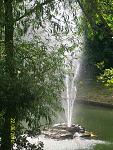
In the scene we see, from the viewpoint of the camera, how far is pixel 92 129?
803 inches

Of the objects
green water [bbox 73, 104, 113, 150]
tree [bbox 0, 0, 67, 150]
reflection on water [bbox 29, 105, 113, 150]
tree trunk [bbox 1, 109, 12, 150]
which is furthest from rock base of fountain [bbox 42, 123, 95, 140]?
tree trunk [bbox 1, 109, 12, 150]

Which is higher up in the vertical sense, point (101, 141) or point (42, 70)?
point (42, 70)

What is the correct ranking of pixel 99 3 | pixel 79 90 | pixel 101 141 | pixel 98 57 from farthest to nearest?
1. pixel 98 57
2. pixel 79 90
3. pixel 101 141
4. pixel 99 3

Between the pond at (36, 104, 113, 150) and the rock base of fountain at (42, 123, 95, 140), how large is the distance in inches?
16.7

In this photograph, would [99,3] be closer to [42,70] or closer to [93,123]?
[42,70]

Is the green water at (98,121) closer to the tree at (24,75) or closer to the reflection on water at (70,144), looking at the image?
the reflection on water at (70,144)

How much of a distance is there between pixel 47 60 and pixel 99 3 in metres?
3.32

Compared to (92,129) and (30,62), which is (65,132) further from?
(30,62)

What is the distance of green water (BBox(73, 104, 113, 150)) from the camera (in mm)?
18141

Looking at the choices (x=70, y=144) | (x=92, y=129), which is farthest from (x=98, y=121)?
(x=70, y=144)

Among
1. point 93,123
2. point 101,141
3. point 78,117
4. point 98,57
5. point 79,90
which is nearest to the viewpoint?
point 101,141

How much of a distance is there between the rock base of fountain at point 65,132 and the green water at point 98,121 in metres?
0.64

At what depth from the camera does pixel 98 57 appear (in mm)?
36875

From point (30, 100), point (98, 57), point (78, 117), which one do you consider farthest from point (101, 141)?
point (98, 57)
